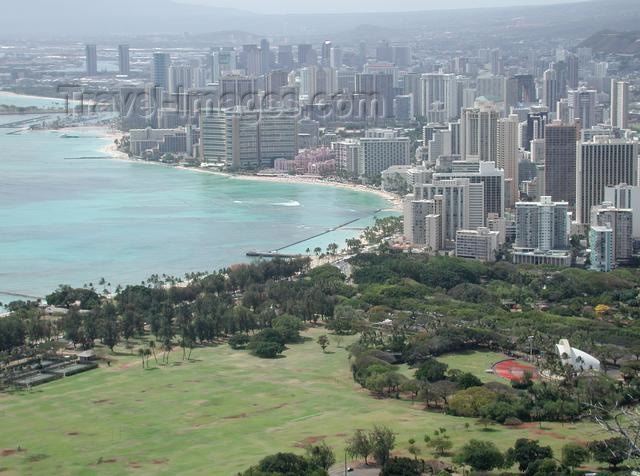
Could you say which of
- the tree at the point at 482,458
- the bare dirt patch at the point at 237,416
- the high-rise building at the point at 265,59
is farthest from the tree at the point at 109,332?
the high-rise building at the point at 265,59

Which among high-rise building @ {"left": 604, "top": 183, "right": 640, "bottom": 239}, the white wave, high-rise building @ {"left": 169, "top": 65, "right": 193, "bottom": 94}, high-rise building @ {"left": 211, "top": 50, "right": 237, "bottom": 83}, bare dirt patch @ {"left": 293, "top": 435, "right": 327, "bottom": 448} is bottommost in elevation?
bare dirt patch @ {"left": 293, "top": 435, "right": 327, "bottom": 448}

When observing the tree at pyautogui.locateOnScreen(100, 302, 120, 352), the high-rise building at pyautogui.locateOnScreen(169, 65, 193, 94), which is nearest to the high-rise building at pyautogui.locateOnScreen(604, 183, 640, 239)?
the tree at pyautogui.locateOnScreen(100, 302, 120, 352)

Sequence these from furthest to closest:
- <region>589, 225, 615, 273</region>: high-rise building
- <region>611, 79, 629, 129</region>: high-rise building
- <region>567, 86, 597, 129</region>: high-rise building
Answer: <region>567, 86, 597, 129</region>: high-rise building < <region>611, 79, 629, 129</region>: high-rise building < <region>589, 225, 615, 273</region>: high-rise building

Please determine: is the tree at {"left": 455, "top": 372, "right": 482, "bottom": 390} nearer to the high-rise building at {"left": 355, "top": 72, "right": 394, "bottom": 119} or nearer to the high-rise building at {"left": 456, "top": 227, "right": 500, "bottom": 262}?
the high-rise building at {"left": 456, "top": 227, "right": 500, "bottom": 262}

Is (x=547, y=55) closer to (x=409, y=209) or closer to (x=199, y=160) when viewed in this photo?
(x=199, y=160)

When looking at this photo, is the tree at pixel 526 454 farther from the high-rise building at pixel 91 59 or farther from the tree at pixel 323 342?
the high-rise building at pixel 91 59

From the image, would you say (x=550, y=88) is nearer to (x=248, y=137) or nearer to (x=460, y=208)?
(x=248, y=137)

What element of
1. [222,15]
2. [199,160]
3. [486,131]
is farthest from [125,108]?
[222,15]
